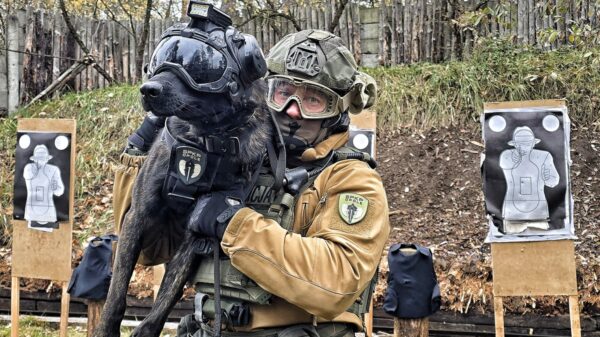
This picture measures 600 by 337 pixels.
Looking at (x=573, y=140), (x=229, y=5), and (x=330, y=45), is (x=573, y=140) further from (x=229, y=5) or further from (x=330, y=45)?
(x=330, y=45)

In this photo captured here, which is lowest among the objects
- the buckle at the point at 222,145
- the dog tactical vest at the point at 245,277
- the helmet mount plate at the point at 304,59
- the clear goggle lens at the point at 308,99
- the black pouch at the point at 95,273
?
the black pouch at the point at 95,273

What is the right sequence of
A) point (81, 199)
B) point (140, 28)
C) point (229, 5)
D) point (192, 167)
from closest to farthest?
1. point (192, 167)
2. point (81, 199)
3. point (229, 5)
4. point (140, 28)

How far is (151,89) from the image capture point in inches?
71.6

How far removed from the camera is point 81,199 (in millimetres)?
9148

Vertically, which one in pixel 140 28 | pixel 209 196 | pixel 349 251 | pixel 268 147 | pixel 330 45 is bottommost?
pixel 349 251

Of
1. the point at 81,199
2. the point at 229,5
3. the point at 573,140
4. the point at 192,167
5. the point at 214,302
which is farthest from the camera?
the point at 229,5

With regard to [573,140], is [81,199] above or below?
below

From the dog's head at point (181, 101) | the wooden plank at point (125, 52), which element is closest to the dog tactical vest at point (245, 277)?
the dog's head at point (181, 101)

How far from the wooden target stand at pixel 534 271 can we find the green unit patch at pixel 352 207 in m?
3.43

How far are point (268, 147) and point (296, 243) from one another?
0.32 metres

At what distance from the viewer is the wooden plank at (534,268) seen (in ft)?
17.3

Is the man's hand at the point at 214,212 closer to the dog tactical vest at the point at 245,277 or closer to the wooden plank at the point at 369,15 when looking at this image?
the dog tactical vest at the point at 245,277

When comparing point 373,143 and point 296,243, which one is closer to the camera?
point 296,243

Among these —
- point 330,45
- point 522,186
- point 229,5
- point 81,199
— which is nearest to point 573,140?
point 522,186
